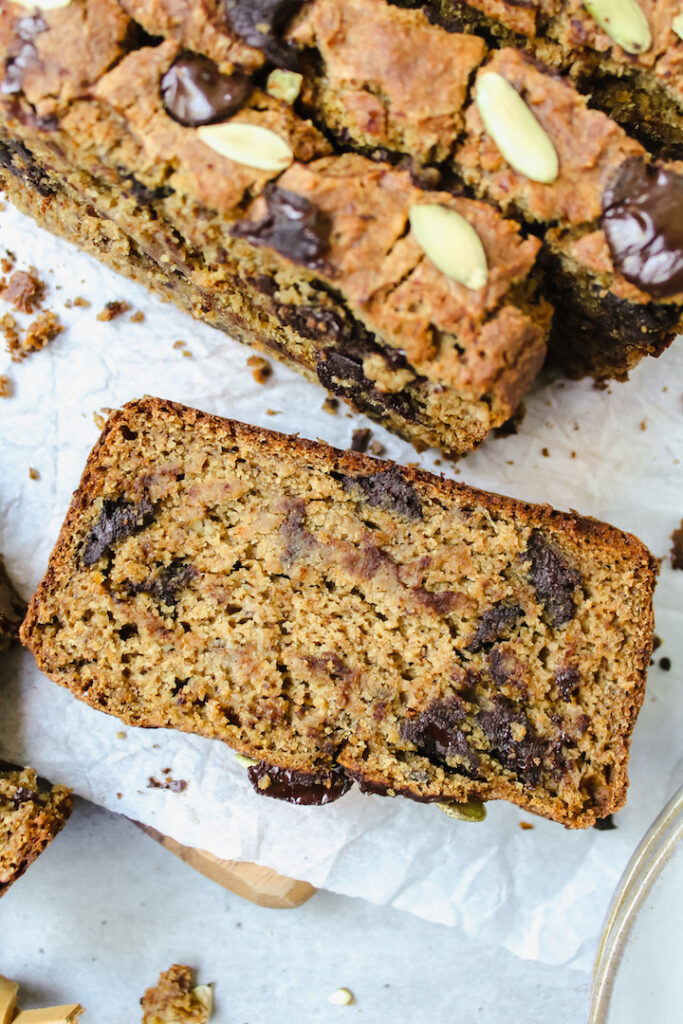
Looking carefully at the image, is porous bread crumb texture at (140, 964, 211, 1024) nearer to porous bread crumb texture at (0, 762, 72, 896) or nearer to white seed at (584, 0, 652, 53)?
porous bread crumb texture at (0, 762, 72, 896)

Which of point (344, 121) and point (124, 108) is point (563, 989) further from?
point (124, 108)

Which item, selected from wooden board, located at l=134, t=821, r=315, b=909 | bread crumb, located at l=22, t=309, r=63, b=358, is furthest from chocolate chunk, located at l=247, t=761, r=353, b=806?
bread crumb, located at l=22, t=309, r=63, b=358

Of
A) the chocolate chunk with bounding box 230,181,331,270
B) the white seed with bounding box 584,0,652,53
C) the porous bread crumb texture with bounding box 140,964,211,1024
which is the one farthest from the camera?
the porous bread crumb texture with bounding box 140,964,211,1024

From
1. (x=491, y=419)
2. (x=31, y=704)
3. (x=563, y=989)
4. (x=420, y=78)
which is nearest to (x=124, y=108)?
(x=420, y=78)

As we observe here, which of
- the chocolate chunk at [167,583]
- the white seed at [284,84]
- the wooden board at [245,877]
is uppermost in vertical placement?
the white seed at [284,84]

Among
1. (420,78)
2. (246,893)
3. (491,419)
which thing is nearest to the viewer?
(420,78)

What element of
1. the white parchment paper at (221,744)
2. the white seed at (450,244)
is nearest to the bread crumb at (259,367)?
the white parchment paper at (221,744)

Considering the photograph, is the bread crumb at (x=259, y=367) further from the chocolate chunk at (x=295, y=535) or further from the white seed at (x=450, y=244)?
the white seed at (x=450, y=244)
